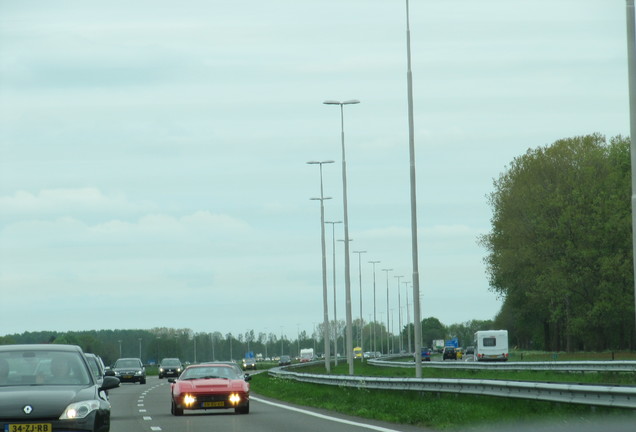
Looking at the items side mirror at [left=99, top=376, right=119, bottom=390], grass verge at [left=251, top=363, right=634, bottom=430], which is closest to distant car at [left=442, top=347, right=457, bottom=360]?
grass verge at [left=251, top=363, right=634, bottom=430]

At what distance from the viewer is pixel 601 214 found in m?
69.6

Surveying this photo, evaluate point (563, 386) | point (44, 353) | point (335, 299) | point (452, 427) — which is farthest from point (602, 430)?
point (335, 299)

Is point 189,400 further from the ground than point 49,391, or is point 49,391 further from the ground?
point 49,391

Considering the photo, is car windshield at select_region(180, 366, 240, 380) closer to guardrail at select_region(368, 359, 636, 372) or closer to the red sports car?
the red sports car

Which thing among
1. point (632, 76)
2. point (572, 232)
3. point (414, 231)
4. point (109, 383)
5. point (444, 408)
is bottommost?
point (444, 408)

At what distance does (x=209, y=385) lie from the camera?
2767cm

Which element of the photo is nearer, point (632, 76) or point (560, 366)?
point (632, 76)

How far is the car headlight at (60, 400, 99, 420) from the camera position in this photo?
13312 mm

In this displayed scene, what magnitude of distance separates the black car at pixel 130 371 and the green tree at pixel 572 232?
23114mm

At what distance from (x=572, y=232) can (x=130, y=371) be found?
26179 millimetres

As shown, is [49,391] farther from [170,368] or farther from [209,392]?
[170,368]

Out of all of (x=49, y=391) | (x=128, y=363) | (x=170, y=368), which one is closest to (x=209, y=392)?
(x=49, y=391)

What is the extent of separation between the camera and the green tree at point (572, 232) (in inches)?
2714

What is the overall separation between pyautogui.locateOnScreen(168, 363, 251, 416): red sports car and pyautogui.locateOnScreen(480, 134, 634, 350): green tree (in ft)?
143
